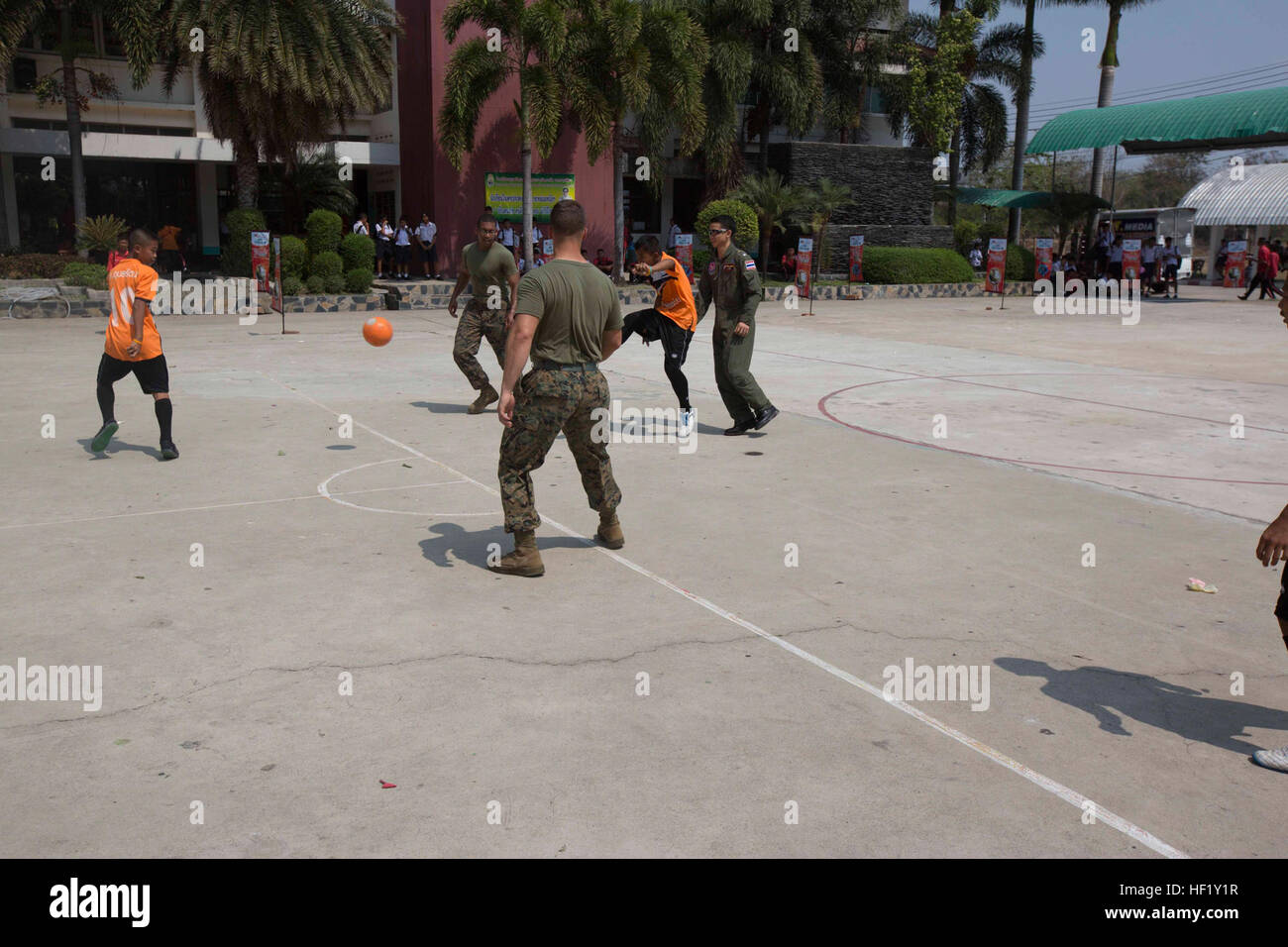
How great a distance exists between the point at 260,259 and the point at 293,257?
51.4 inches

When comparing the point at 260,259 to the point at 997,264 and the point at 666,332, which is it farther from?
the point at 997,264

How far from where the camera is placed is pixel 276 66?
80.1 feet

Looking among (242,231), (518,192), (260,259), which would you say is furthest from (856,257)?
(260,259)

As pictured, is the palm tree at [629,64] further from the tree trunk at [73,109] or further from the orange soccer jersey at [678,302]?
the orange soccer jersey at [678,302]

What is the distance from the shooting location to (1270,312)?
27.1 meters

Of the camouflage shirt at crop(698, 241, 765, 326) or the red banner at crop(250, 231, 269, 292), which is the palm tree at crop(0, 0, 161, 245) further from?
the camouflage shirt at crop(698, 241, 765, 326)

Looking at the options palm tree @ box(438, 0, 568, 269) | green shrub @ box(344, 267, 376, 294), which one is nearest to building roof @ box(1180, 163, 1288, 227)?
palm tree @ box(438, 0, 568, 269)

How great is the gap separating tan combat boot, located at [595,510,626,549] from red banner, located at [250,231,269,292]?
1892cm

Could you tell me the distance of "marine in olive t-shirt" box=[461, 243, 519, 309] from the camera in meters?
10.5

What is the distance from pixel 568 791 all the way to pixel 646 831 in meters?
0.37

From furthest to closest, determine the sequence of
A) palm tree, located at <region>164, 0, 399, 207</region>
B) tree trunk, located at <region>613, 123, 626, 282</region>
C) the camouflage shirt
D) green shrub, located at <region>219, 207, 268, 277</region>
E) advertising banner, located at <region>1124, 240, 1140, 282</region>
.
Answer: advertising banner, located at <region>1124, 240, 1140, 282</region> → tree trunk, located at <region>613, 123, 626, 282</region> → green shrub, located at <region>219, 207, 268, 277</region> → palm tree, located at <region>164, 0, 399, 207</region> → the camouflage shirt

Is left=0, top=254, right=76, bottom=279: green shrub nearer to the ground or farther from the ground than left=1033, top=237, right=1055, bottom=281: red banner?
nearer to the ground

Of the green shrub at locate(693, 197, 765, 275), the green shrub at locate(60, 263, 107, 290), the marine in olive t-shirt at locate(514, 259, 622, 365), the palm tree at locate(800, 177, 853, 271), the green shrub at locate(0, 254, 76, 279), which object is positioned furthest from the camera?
the palm tree at locate(800, 177, 853, 271)
